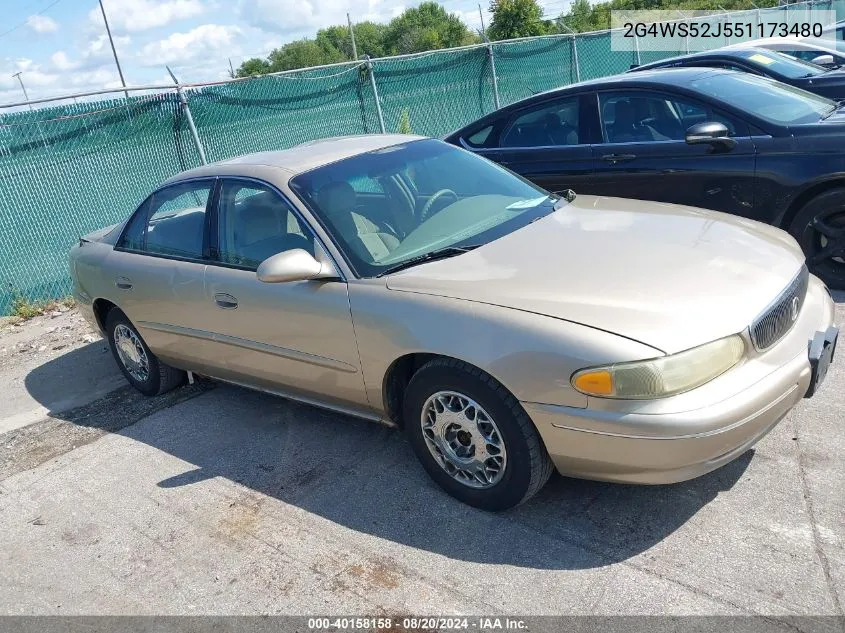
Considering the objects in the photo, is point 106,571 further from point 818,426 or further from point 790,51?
point 790,51

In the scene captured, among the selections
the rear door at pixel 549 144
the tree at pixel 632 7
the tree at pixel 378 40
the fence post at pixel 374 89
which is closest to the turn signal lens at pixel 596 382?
the rear door at pixel 549 144

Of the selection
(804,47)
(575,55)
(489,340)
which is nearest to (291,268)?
(489,340)

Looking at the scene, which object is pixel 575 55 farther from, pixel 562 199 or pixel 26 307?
pixel 562 199

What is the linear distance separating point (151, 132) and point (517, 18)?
47.8 metres

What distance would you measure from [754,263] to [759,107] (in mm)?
2774

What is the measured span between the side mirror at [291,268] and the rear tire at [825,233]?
342 centimetres

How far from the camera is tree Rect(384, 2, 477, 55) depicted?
89.2 m

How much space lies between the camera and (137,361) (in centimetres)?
540

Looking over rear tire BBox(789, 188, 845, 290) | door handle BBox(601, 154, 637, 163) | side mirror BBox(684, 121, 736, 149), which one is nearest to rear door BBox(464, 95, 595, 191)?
door handle BBox(601, 154, 637, 163)

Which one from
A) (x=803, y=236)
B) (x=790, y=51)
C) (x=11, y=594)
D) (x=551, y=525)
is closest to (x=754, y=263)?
(x=551, y=525)

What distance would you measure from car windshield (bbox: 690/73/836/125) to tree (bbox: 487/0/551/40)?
1886 inches

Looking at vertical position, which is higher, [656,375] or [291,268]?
[291,268]

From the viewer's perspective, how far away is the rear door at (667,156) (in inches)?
215

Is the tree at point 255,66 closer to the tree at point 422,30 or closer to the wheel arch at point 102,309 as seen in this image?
the tree at point 422,30
